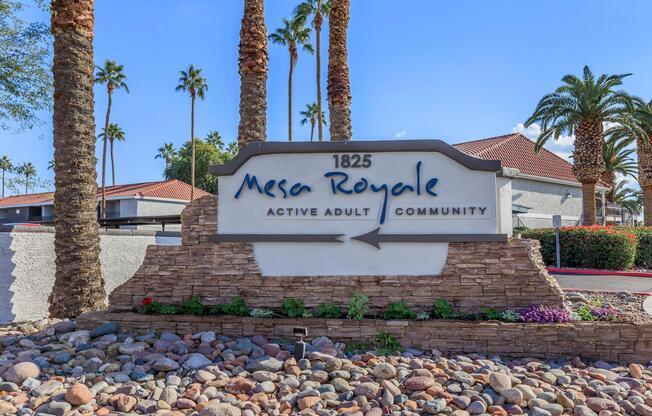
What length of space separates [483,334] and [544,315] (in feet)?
3.23

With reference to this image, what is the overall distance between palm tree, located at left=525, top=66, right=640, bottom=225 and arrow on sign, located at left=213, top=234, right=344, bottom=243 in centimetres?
1935

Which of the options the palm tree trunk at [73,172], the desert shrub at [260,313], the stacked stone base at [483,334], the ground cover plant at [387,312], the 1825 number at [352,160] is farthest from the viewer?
the palm tree trunk at [73,172]

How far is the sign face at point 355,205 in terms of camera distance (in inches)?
307

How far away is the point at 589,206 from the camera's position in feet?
77.6

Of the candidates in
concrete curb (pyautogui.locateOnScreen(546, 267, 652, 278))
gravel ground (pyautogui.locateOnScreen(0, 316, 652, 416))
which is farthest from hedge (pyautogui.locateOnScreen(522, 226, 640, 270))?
gravel ground (pyautogui.locateOnScreen(0, 316, 652, 416))

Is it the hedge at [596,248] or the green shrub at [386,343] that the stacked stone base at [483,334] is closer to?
the green shrub at [386,343]

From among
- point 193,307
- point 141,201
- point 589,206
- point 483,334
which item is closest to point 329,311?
point 193,307

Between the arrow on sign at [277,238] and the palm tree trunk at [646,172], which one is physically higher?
the palm tree trunk at [646,172]

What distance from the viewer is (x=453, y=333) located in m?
7.03

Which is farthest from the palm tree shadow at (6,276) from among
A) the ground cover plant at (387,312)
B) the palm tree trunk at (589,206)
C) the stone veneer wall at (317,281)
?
the palm tree trunk at (589,206)

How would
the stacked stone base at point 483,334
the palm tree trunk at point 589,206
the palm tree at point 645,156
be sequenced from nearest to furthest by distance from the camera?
the stacked stone base at point 483,334 < the palm tree trunk at point 589,206 < the palm tree at point 645,156

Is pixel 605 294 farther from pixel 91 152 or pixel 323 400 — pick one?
pixel 91 152

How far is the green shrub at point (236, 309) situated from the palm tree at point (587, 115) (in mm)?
20468

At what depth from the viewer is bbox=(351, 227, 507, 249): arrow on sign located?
764cm
